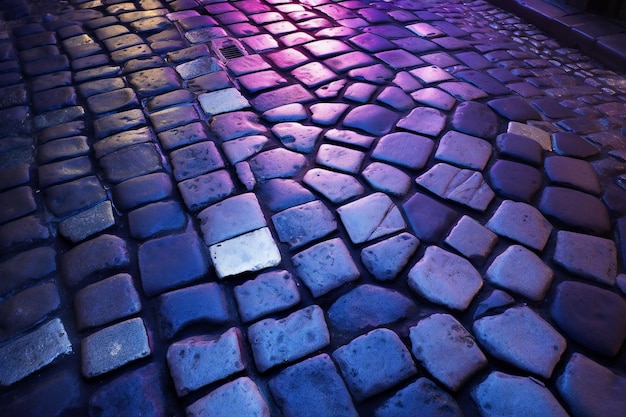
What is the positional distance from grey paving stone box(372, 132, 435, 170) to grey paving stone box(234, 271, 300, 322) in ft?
2.80

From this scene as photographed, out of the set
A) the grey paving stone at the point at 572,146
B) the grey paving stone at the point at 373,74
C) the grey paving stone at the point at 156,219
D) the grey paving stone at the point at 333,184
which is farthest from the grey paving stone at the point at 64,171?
the grey paving stone at the point at 572,146

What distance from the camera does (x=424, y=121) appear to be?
94.4 inches

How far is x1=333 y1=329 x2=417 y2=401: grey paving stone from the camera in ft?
4.56

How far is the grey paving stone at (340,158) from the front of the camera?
214cm

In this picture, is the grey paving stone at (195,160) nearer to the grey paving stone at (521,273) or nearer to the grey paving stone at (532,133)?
the grey paving stone at (521,273)

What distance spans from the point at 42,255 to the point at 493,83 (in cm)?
270

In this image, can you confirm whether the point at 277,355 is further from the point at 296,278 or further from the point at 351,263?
the point at 351,263

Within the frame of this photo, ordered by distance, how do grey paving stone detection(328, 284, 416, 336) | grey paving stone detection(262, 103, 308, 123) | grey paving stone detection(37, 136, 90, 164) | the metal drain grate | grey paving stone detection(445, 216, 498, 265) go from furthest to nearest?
the metal drain grate
grey paving stone detection(262, 103, 308, 123)
grey paving stone detection(37, 136, 90, 164)
grey paving stone detection(445, 216, 498, 265)
grey paving stone detection(328, 284, 416, 336)

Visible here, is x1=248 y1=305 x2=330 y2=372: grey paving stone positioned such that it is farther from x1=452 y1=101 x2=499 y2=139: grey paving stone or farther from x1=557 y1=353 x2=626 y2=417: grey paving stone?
x1=452 y1=101 x2=499 y2=139: grey paving stone

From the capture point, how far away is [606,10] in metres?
3.61

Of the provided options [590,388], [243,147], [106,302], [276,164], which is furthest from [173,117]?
[590,388]

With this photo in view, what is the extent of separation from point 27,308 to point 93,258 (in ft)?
0.92

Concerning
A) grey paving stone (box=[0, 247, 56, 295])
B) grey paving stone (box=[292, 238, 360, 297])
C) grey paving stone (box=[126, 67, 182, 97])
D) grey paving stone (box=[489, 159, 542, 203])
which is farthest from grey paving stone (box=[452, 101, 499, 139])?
grey paving stone (box=[0, 247, 56, 295])

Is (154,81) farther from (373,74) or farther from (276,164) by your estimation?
(373,74)
